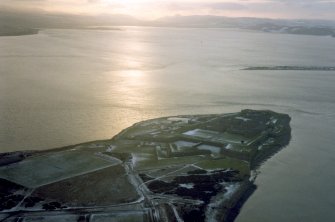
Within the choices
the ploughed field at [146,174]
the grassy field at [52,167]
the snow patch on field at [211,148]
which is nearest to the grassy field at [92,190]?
the ploughed field at [146,174]

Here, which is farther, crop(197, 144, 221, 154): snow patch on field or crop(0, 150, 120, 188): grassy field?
crop(197, 144, 221, 154): snow patch on field

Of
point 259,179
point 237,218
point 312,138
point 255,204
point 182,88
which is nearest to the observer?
point 237,218

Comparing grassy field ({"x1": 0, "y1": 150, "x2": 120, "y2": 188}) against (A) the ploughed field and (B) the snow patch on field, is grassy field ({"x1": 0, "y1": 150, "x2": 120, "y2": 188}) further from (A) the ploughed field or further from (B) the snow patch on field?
(B) the snow patch on field

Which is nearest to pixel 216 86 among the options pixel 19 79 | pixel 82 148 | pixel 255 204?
pixel 19 79

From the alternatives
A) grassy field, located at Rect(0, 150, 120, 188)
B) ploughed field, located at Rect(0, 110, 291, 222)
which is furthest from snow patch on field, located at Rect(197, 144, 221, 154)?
grassy field, located at Rect(0, 150, 120, 188)

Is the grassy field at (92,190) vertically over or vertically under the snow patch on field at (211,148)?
under

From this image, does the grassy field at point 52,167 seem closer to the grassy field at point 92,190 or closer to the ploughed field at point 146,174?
the ploughed field at point 146,174

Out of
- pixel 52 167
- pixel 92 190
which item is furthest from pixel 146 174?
pixel 52 167

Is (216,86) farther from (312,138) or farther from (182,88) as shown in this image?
(312,138)
